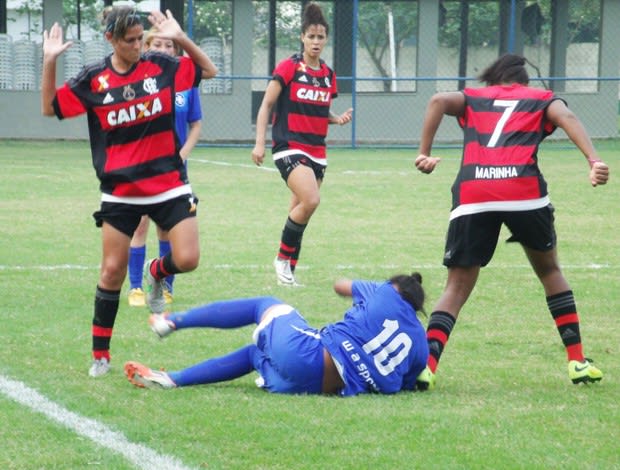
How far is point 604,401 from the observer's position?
6.12 metres

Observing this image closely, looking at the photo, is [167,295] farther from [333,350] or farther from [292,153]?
[333,350]

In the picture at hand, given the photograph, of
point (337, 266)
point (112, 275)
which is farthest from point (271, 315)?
point (337, 266)

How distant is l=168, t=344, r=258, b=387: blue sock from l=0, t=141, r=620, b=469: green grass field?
10 centimetres

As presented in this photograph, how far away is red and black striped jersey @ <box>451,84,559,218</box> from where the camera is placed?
6363 mm

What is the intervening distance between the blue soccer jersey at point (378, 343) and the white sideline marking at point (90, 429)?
120 cm

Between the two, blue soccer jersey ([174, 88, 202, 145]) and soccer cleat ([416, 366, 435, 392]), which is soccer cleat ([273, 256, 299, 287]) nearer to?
blue soccer jersey ([174, 88, 202, 145])

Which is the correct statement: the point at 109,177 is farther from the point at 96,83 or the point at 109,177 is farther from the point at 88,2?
the point at 88,2

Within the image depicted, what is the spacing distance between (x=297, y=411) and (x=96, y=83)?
2.03 metres

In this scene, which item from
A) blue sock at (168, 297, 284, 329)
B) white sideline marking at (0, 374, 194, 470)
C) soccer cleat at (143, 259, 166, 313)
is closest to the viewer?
white sideline marking at (0, 374, 194, 470)

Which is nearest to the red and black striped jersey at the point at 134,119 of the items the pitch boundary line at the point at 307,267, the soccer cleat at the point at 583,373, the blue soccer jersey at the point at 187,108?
the blue soccer jersey at the point at 187,108

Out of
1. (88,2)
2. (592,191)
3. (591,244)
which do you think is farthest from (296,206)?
(88,2)

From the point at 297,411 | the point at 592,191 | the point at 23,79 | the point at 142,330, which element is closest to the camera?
the point at 297,411

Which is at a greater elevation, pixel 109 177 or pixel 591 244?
pixel 109 177

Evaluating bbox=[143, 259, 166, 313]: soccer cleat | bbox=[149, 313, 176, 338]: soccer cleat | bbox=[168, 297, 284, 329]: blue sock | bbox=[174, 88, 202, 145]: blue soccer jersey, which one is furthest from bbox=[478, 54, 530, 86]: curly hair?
bbox=[174, 88, 202, 145]: blue soccer jersey
